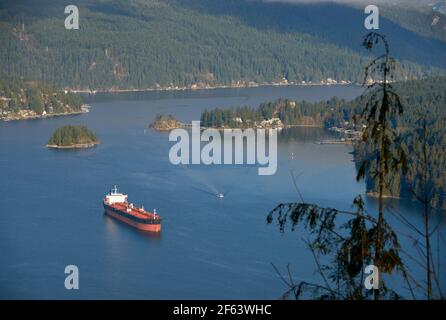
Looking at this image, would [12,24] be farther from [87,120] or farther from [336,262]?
[336,262]

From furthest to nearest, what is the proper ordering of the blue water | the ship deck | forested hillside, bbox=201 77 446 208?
forested hillside, bbox=201 77 446 208 < the ship deck < the blue water

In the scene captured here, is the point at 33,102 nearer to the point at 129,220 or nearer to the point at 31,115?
the point at 31,115

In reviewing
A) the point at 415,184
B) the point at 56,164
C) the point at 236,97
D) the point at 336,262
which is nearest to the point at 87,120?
the point at 56,164

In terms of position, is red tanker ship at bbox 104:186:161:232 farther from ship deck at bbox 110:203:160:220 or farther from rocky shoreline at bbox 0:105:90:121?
rocky shoreline at bbox 0:105:90:121

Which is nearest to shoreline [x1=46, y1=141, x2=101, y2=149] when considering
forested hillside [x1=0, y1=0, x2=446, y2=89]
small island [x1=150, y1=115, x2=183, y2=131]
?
small island [x1=150, y1=115, x2=183, y2=131]

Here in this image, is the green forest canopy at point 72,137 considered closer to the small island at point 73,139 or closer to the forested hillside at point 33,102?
the small island at point 73,139

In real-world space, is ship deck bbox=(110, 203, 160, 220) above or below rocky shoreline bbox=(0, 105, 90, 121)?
below
